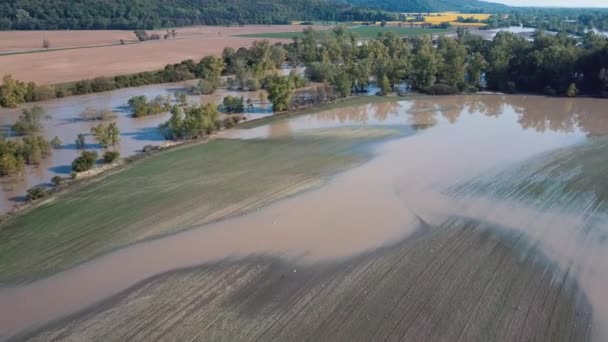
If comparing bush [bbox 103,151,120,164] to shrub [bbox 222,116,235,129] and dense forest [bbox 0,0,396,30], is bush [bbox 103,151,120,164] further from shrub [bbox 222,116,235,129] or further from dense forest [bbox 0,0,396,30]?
dense forest [bbox 0,0,396,30]

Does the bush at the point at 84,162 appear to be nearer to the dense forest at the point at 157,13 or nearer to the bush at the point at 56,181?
the bush at the point at 56,181

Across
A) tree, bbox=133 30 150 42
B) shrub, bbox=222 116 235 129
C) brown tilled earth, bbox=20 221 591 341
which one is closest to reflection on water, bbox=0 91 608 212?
shrub, bbox=222 116 235 129

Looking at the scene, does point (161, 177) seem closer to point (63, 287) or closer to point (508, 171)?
point (63, 287)

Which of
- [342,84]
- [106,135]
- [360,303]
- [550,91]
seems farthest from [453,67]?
[360,303]

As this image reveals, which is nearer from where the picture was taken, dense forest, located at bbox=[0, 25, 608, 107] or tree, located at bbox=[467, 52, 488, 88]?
dense forest, located at bbox=[0, 25, 608, 107]

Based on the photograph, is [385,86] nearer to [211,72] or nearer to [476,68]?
[476,68]

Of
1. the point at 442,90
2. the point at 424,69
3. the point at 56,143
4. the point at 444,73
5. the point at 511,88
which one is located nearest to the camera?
the point at 56,143
